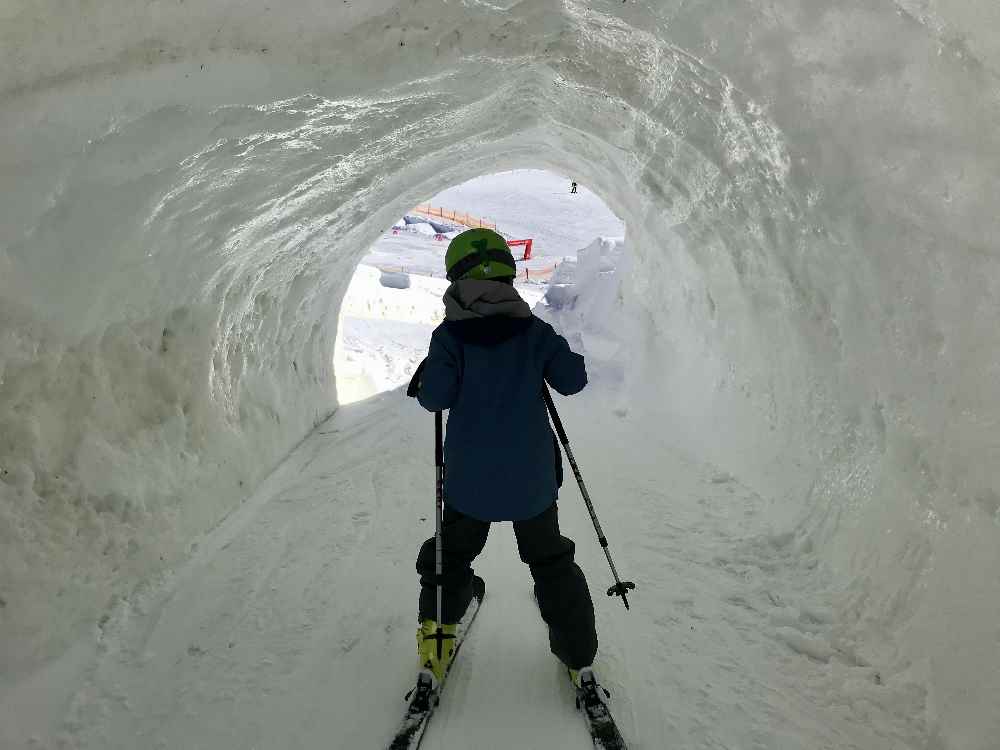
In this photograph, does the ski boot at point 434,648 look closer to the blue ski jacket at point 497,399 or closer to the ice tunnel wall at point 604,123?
the blue ski jacket at point 497,399

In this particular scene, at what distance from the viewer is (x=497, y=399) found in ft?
7.65

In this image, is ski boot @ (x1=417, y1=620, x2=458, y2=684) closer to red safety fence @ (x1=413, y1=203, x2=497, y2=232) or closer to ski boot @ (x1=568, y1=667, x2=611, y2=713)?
ski boot @ (x1=568, y1=667, x2=611, y2=713)

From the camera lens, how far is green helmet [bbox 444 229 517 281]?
7.56 feet

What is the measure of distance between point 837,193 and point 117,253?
358 centimetres

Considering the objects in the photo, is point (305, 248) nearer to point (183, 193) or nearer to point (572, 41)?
point (183, 193)

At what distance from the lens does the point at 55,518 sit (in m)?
2.86

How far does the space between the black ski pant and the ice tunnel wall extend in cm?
135

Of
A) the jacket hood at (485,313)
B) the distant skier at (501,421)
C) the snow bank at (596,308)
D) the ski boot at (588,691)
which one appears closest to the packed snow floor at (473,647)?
the ski boot at (588,691)

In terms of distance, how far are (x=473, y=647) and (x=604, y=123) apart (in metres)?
4.25

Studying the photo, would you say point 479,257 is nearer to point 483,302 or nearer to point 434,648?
point 483,302

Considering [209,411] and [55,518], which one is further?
[209,411]

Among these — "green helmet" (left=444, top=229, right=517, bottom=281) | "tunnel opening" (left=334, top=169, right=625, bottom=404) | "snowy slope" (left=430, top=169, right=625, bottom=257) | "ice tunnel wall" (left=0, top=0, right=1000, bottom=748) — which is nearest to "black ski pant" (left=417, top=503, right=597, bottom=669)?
"green helmet" (left=444, top=229, right=517, bottom=281)

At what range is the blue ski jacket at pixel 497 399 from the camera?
2.30 meters

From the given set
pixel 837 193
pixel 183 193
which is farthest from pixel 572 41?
pixel 183 193
